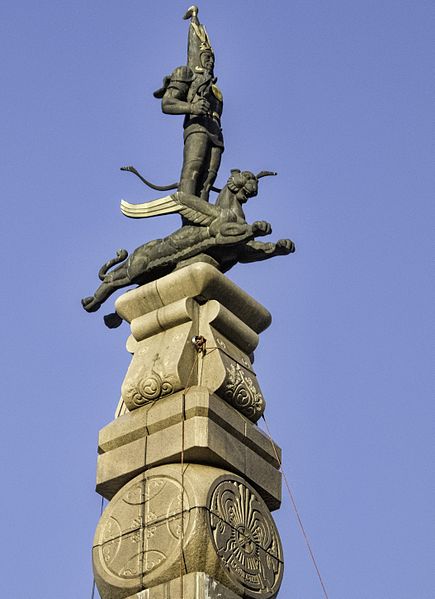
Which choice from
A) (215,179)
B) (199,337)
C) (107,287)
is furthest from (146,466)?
(215,179)

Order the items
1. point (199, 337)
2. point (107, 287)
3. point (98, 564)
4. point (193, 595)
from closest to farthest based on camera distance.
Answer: point (193, 595) → point (98, 564) → point (199, 337) → point (107, 287)

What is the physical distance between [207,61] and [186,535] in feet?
22.1

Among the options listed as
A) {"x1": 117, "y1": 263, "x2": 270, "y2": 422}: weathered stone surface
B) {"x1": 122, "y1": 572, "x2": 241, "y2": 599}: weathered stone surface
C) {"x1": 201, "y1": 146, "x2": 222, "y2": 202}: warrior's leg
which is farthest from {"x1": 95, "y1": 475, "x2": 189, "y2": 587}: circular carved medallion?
{"x1": 201, "y1": 146, "x2": 222, "y2": 202}: warrior's leg

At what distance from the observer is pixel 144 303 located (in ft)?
47.4

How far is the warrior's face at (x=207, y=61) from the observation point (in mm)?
16483

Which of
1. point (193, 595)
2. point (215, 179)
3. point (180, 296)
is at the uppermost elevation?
point (215, 179)

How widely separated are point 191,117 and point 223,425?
448 centimetres

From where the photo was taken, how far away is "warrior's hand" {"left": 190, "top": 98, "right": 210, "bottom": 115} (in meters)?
15.9

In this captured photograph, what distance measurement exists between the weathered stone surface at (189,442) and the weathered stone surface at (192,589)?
51.1 inches

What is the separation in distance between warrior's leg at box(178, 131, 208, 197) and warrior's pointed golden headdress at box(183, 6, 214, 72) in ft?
3.38

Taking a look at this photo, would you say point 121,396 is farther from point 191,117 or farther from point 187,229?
point 191,117

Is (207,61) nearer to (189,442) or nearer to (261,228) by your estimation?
(261,228)

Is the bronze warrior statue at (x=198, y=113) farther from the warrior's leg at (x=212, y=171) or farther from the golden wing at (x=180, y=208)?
the golden wing at (x=180, y=208)

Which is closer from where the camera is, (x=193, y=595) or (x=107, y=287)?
(x=193, y=595)
